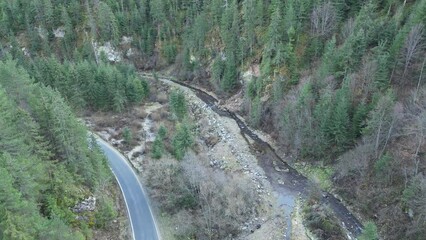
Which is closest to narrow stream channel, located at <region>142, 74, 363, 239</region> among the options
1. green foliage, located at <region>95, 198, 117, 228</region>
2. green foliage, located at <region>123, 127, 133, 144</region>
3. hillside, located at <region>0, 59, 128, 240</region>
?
green foliage, located at <region>123, 127, 133, 144</region>

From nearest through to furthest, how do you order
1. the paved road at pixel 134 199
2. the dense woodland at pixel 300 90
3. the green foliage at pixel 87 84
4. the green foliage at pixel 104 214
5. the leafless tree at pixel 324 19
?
the dense woodland at pixel 300 90
the green foliage at pixel 104 214
the paved road at pixel 134 199
the leafless tree at pixel 324 19
the green foliage at pixel 87 84

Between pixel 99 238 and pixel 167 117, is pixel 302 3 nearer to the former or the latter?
pixel 167 117

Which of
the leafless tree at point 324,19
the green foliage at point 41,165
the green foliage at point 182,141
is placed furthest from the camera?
the leafless tree at point 324,19

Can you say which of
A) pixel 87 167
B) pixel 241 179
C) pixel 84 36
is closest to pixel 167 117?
pixel 241 179

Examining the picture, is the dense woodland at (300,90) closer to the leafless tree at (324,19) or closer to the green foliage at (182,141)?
the leafless tree at (324,19)

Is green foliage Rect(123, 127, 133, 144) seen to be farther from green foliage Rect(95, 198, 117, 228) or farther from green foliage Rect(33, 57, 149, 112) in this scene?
green foliage Rect(95, 198, 117, 228)

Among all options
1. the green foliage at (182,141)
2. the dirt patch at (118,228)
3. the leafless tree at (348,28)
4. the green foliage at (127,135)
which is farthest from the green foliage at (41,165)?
the leafless tree at (348,28)
